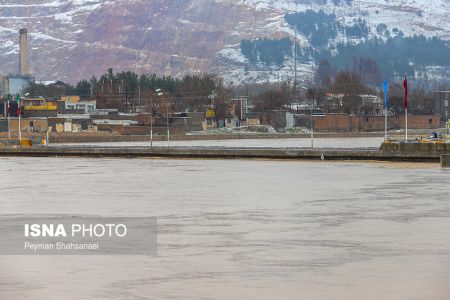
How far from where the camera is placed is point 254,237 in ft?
115

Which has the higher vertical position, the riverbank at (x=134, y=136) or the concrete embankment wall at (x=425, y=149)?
the concrete embankment wall at (x=425, y=149)

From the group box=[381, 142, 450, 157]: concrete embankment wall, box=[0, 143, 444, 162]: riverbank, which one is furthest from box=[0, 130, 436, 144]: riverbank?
box=[381, 142, 450, 157]: concrete embankment wall

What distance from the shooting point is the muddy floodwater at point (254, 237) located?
2639 centimetres

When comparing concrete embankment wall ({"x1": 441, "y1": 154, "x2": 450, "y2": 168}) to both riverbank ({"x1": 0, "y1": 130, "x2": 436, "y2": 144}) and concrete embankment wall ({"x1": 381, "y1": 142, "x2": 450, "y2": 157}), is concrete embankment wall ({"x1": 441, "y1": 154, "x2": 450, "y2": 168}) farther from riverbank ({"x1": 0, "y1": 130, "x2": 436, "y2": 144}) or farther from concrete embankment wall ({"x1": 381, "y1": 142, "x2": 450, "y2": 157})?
riverbank ({"x1": 0, "y1": 130, "x2": 436, "y2": 144})

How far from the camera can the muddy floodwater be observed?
86.6 ft

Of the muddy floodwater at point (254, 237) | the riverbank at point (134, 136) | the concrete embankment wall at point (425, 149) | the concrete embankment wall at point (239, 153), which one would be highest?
the concrete embankment wall at point (425, 149)

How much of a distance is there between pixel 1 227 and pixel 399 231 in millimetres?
11971

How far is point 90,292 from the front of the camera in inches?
1014

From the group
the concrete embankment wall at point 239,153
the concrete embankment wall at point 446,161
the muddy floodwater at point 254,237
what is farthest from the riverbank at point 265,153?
the muddy floodwater at point 254,237

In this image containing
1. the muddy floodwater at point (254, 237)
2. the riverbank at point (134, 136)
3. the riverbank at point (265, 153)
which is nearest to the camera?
the muddy floodwater at point (254, 237)

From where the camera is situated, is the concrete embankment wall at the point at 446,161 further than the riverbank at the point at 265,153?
No

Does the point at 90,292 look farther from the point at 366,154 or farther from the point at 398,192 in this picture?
the point at 366,154

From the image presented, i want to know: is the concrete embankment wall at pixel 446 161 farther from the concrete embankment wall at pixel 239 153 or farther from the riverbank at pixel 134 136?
the riverbank at pixel 134 136

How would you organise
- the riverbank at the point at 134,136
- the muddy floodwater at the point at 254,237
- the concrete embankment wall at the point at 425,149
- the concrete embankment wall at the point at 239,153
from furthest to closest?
1. the riverbank at the point at 134,136
2. the concrete embankment wall at the point at 239,153
3. the concrete embankment wall at the point at 425,149
4. the muddy floodwater at the point at 254,237
